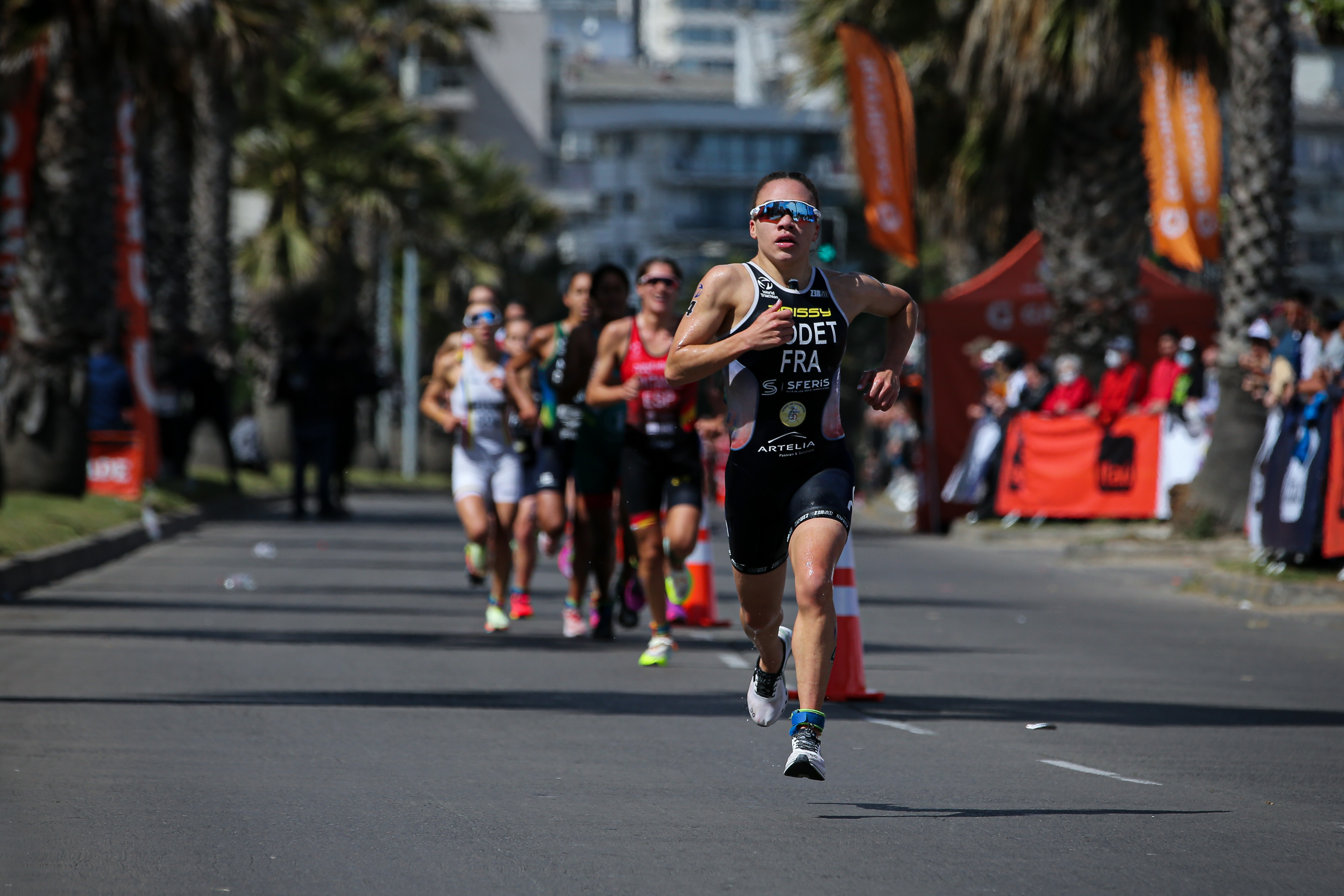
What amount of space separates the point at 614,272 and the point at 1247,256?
9031 millimetres

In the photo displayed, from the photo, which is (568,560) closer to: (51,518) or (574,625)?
(574,625)

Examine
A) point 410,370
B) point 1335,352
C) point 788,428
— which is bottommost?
point 788,428

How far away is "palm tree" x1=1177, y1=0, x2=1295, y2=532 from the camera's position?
18.3 meters

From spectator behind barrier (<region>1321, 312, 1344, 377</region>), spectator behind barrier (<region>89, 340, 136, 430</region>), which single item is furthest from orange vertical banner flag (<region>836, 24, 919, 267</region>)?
spectator behind barrier (<region>1321, 312, 1344, 377</region>)

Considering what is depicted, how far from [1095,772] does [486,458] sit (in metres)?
6.17

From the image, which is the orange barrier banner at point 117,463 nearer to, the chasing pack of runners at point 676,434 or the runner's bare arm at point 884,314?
the chasing pack of runners at point 676,434

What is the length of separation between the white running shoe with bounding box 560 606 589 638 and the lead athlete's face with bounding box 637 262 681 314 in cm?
236

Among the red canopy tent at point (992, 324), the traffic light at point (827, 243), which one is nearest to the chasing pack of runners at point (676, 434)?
the traffic light at point (827, 243)

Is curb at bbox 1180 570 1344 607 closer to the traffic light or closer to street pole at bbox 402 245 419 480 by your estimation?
the traffic light

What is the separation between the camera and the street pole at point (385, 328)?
49219mm

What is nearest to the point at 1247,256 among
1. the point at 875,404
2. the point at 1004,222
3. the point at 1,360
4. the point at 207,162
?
the point at 1004,222

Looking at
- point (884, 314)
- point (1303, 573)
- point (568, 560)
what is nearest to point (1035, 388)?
point (1303, 573)

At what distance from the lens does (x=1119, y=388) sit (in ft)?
74.4

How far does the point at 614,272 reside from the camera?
12141 millimetres
